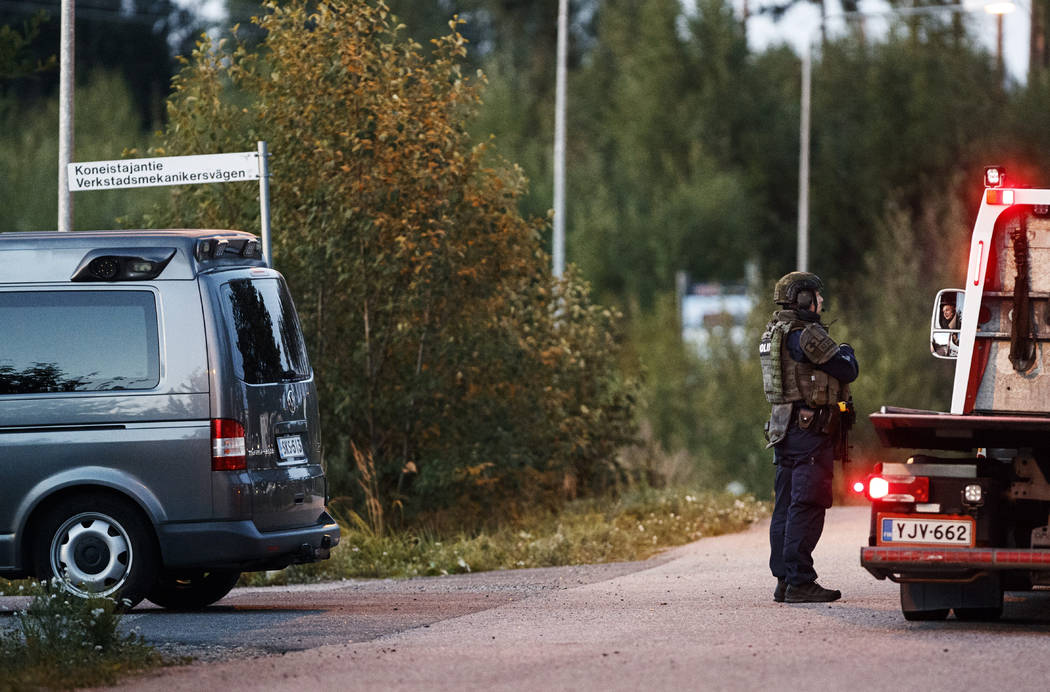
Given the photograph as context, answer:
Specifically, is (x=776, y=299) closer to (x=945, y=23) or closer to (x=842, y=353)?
(x=842, y=353)

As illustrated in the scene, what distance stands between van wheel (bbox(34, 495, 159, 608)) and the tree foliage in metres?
5.74

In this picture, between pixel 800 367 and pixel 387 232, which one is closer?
pixel 800 367

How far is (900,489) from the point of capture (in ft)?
30.3

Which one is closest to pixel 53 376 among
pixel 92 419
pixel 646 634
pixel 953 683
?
pixel 92 419

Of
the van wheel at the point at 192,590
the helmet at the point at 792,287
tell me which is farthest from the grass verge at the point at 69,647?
the helmet at the point at 792,287

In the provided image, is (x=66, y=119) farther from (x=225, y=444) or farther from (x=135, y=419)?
(x=225, y=444)

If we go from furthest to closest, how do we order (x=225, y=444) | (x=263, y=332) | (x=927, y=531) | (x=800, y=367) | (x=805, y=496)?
(x=263, y=332)
(x=800, y=367)
(x=805, y=496)
(x=225, y=444)
(x=927, y=531)

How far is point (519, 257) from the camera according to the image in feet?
56.2

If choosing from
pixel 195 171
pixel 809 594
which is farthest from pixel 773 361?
pixel 195 171

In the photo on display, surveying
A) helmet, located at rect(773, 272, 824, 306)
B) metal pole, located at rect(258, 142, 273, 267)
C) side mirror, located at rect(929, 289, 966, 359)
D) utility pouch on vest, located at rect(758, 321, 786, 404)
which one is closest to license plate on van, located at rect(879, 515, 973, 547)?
utility pouch on vest, located at rect(758, 321, 786, 404)

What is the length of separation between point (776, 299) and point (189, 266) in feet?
11.3

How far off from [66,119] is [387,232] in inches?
119

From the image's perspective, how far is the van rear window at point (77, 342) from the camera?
10.4 m

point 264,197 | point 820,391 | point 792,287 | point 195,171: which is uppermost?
point 195,171
